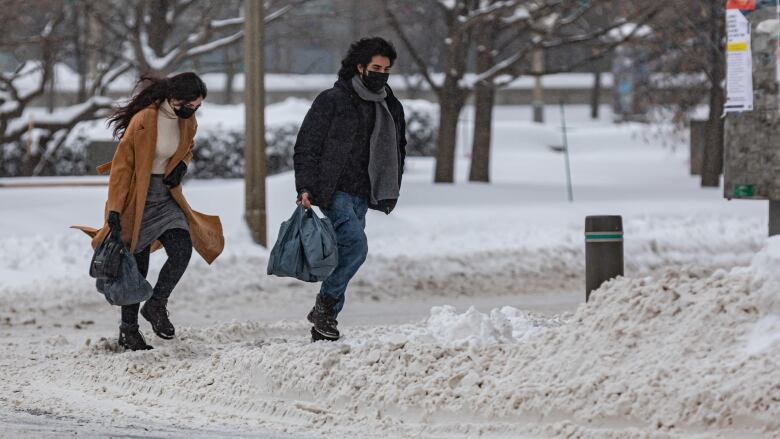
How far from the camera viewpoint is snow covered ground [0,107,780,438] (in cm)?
605

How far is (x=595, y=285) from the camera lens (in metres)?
8.47

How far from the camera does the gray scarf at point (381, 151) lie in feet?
26.3

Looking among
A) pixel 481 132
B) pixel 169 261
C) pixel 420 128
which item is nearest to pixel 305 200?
pixel 169 261

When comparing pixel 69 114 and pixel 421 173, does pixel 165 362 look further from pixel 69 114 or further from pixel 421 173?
pixel 421 173

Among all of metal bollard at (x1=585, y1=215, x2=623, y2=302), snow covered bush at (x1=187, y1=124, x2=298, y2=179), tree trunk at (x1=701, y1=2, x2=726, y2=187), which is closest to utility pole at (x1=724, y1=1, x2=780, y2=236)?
metal bollard at (x1=585, y1=215, x2=623, y2=302)

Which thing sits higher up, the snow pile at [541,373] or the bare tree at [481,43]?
the bare tree at [481,43]

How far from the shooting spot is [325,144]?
7.95m

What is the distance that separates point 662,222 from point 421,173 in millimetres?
10234

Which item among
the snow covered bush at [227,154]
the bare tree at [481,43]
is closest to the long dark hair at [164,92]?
the bare tree at [481,43]

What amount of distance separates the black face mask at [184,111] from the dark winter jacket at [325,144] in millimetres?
729

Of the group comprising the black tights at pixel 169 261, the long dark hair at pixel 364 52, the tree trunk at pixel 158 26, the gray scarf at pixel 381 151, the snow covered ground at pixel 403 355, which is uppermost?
the tree trunk at pixel 158 26

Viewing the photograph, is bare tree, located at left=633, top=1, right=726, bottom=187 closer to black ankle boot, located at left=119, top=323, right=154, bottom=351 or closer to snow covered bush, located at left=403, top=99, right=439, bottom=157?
snow covered bush, located at left=403, top=99, right=439, bottom=157

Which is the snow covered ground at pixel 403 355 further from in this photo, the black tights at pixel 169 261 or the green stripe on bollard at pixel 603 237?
the green stripe on bollard at pixel 603 237

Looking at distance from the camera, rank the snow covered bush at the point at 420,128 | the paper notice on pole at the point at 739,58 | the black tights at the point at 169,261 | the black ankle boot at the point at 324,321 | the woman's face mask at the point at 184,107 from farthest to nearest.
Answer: the snow covered bush at the point at 420,128 → the paper notice on pole at the point at 739,58 → the black tights at the point at 169,261 → the woman's face mask at the point at 184,107 → the black ankle boot at the point at 324,321
